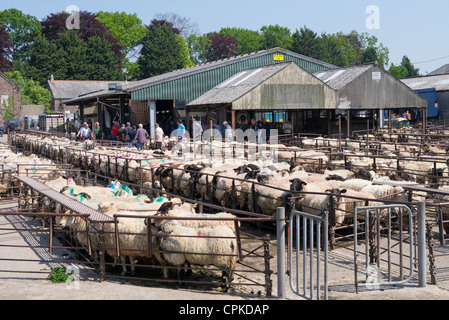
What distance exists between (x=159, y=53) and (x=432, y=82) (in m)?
46.0

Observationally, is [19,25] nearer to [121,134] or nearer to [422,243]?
[121,134]

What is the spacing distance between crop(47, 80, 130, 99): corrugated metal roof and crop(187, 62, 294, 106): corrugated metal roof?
40296 millimetres

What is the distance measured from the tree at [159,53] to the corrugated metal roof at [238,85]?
50.9 metres

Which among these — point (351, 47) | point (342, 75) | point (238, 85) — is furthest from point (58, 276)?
point (351, 47)

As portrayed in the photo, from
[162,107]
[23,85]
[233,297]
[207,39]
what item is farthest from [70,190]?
[207,39]

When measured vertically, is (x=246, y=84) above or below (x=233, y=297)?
above

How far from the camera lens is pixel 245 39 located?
12044 cm

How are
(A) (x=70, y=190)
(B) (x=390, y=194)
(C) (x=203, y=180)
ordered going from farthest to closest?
1. (C) (x=203, y=180)
2. (A) (x=70, y=190)
3. (B) (x=390, y=194)

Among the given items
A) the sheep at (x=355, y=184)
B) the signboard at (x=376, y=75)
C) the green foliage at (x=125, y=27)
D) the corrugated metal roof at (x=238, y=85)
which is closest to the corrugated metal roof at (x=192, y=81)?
the corrugated metal roof at (x=238, y=85)

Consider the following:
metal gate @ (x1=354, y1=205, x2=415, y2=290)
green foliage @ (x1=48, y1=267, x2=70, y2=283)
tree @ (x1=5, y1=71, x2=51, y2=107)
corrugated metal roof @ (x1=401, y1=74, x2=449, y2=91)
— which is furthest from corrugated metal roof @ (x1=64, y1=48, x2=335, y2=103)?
tree @ (x1=5, y1=71, x2=51, y2=107)

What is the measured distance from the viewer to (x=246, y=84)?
30.8 metres

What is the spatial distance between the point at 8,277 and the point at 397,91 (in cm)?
3033

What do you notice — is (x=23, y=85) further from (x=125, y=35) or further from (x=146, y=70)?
(x=125, y=35)

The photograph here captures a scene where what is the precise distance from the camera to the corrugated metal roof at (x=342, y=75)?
33.3 metres
